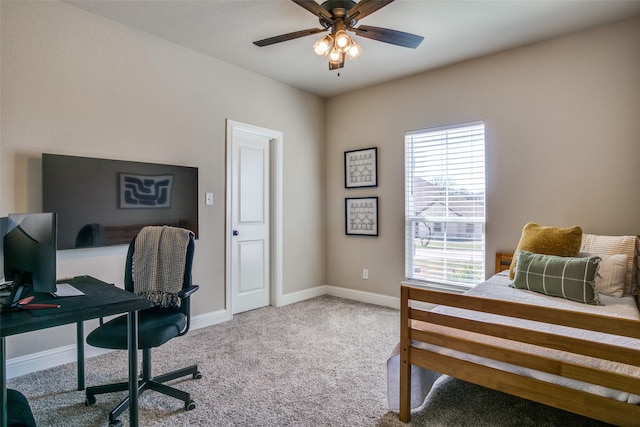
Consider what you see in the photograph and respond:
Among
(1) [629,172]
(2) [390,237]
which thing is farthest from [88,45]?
(1) [629,172]

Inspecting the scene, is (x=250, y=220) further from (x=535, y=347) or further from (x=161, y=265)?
(x=535, y=347)

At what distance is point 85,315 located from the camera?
57.5 inches

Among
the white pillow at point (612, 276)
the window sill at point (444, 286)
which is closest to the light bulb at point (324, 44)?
the white pillow at point (612, 276)

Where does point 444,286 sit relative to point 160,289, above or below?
below

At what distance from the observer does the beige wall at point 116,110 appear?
2.35 m

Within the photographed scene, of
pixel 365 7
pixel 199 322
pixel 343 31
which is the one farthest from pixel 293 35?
pixel 199 322

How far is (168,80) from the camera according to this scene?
10.3 ft

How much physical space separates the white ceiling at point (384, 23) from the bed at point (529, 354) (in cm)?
213

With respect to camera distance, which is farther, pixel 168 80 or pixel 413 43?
pixel 168 80

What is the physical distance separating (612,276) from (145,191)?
3562 mm

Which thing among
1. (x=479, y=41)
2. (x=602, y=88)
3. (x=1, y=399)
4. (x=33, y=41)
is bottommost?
(x=1, y=399)

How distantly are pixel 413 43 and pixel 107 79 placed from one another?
95.0 inches

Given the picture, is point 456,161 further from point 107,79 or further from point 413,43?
point 107,79

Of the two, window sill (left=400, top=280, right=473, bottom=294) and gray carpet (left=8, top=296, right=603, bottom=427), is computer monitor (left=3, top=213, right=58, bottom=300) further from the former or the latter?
window sill (left=400, top=280, right=473, bottom=294)
